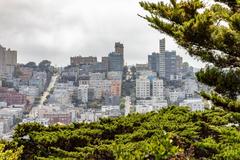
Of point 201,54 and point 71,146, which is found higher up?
point 201,54

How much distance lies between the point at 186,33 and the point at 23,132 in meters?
8.30

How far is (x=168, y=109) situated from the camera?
77.4ft

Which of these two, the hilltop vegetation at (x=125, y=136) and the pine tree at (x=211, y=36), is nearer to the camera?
the pine tree at (x=211, y=36)

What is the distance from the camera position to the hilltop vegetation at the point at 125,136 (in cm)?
1362

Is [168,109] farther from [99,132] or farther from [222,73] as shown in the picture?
[222,73]

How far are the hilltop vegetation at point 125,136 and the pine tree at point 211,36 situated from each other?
2.43 ft

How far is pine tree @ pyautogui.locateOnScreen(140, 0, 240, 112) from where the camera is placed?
11609 mm

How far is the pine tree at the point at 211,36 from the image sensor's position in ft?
38.1

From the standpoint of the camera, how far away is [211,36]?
11867 mm

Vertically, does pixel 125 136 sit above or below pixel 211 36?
below

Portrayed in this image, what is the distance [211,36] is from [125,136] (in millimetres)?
5295

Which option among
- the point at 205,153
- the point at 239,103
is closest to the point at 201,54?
the point at 239,103

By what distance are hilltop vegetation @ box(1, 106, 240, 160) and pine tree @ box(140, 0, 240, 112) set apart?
741 mm

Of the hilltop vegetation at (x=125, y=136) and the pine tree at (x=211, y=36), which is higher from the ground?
the pine tree at (x=211, y=36)
